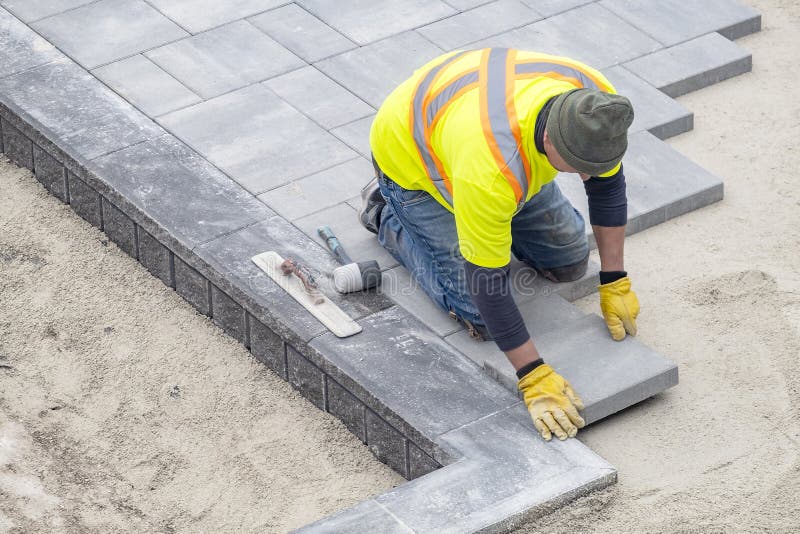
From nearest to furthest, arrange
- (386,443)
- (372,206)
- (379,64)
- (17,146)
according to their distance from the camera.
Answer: (386,443), (372,206), (17,146), (379,64)

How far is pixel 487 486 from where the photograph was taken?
4789 mm

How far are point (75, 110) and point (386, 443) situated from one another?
111 inches

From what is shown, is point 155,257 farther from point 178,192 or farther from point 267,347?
point 267,347

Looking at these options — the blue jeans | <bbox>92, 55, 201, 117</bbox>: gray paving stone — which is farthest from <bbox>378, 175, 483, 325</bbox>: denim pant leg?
<bbox>92, 55, 201, 117</bbox>: gray paving stone

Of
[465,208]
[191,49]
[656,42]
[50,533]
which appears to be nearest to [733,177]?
[656,42]

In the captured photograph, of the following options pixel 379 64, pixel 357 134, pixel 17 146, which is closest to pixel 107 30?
pixel 17 146

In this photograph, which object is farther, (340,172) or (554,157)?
(340,172)

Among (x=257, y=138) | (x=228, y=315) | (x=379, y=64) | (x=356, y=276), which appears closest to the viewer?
(x=356, y=276)

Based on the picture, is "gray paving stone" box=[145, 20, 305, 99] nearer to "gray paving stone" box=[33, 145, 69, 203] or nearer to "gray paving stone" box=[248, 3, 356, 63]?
"gray paving stone" box=[248, 3, 356, 63]

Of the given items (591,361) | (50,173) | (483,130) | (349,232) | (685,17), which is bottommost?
(50,173)

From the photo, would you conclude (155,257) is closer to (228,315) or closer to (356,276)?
(228,315)

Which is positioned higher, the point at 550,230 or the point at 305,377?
the point at 550,230

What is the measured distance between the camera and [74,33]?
25.0ft

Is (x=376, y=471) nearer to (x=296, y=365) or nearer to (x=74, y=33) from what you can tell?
(x=296, y=365)
